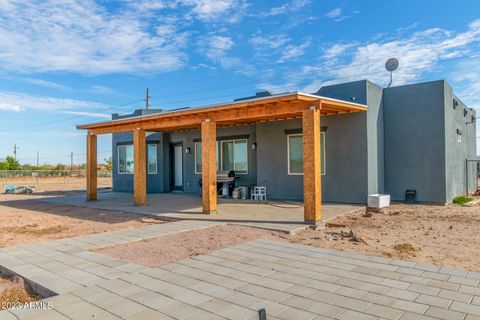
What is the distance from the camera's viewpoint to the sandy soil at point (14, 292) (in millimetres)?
3541

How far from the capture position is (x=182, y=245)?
561 cm

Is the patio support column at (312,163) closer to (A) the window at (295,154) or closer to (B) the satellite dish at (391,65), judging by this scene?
(A) the window at (295,154)

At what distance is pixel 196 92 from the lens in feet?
109

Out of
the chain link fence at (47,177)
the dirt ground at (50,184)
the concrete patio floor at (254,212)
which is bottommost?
the concrete patio floor at (254,212)

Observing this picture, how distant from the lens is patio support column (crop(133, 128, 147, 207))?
10.6 meters

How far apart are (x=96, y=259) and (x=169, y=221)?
3.33 m

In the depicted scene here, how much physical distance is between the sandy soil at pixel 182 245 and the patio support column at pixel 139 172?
4.38 metres

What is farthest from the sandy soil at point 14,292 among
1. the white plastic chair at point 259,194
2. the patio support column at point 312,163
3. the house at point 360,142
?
the white plastic chair at point 259,194

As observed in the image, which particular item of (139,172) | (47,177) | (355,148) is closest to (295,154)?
(355,148)

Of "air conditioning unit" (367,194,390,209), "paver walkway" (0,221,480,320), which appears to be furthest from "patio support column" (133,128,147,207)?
"air conditioning unit" (367,194,390,209)

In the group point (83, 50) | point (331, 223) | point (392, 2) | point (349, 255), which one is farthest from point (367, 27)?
point (83, 50)

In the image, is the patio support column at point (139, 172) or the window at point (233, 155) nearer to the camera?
the patio support column at point (139, 172)

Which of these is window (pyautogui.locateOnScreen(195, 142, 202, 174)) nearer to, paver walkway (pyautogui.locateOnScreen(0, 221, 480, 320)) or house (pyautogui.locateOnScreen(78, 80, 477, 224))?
house (pyautogui.locateOnScreen(78, 80, 477, 224))

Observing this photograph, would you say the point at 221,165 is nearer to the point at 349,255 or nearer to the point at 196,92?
the point at 349,255
